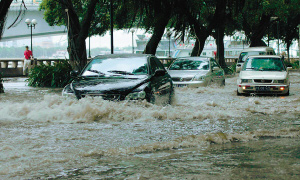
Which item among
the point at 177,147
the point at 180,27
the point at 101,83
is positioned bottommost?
the point at 177,147

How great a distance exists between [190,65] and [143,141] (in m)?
14.0

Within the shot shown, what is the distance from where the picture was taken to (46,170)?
5898mm

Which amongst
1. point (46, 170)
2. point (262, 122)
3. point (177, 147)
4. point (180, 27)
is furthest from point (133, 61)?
point (180, 27)

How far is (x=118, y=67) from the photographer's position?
40.1 ft

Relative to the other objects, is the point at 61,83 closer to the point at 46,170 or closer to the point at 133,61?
the point at 133,61

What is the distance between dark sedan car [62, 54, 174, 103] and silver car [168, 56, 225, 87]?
6.92 meters

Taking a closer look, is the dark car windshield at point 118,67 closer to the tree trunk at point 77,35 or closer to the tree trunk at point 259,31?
the tree trunk at point 77,35

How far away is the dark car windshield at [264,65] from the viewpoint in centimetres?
1880

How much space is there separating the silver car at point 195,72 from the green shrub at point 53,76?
5254mm

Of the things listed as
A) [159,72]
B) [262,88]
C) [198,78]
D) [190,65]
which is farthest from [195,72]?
[159,72]

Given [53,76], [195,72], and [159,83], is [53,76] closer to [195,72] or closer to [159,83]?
[195,72]

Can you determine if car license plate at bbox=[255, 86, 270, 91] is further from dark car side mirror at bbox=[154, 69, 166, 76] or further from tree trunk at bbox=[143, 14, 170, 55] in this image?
tree trunk at bbox=[143, 14, 170, 55]

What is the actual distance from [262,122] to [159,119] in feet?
7.08

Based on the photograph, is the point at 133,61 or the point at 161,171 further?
the point at 133,61
